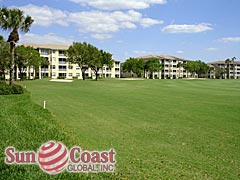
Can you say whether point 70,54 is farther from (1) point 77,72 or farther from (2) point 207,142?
(2) point 207,142

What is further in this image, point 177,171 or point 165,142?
point 165,142

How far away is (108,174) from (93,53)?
233 ft

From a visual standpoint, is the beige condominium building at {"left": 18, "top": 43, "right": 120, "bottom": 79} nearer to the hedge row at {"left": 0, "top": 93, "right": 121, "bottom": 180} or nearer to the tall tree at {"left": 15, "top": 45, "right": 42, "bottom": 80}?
the tall tree at {"left": 15, "top": 45, "right": 42, "bottom": 80}

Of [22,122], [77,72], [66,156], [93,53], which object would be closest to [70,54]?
[93,53]

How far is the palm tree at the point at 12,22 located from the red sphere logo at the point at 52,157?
2693 centimetres

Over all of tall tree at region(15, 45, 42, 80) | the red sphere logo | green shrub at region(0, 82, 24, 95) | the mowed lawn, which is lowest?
the mowed lawn

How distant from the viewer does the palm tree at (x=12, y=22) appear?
3272 centimetres

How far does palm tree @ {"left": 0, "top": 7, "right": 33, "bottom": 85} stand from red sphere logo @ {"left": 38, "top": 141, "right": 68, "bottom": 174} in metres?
26.9

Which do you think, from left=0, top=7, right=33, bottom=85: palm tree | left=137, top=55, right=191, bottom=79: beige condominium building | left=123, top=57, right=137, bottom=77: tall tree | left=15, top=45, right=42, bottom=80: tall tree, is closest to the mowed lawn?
left=0, top=7, right=33, bottom=85: palm tree

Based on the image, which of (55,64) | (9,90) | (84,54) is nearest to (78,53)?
(84,54)

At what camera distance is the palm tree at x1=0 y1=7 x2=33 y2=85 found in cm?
3272

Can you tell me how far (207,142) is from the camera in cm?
980

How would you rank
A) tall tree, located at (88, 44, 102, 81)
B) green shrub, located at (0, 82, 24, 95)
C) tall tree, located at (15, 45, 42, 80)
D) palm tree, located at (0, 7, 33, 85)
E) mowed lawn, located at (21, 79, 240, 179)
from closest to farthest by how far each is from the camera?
mowed lawn, located at (21, 79, 240, 179) < green shrub, located at (0, 82, 24, 95) < palm tree, located at (0, 7, 33, 85) < tall tree, located at (15, 45, 42, 80) < tall tree, located at (88, 44, 102, 81)

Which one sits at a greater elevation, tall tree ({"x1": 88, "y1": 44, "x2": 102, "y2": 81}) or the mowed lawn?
tall tree ({"x1": 88, "y1": 44, "x2": 102, "y2": 81})
